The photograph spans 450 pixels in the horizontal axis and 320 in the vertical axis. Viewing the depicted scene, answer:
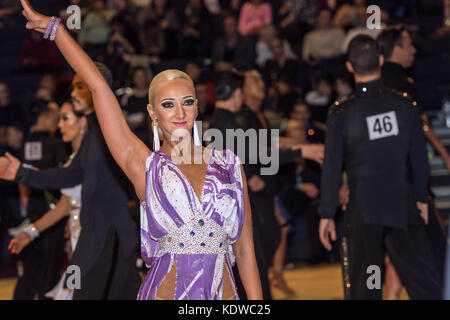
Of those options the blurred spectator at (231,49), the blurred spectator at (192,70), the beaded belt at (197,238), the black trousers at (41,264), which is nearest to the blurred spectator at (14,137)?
the blurred spectator at (192,70)

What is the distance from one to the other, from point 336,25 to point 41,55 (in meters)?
5.13

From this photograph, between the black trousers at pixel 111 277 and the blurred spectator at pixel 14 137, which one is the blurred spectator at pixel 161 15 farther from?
the black trousers at pixel 111 277

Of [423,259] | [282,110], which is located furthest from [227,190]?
[282,110]

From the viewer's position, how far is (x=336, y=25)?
1327 centimetres

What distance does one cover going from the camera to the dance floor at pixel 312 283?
27.2 ft

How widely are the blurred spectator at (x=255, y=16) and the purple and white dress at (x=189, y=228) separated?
10496mm

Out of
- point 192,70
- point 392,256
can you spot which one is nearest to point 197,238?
point 392,256

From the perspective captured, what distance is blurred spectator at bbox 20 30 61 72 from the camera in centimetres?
1390

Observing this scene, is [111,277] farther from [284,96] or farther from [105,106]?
[284,96]

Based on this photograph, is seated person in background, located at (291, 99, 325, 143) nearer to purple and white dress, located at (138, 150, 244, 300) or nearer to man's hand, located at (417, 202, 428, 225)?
man's hand, located at (417, 202, 428, 225)

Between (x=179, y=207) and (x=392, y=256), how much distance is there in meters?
2.49

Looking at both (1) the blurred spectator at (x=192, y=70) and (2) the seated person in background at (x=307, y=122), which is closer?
(2) the seated person in background at (x=307, y=122)

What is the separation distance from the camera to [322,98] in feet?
38.5
